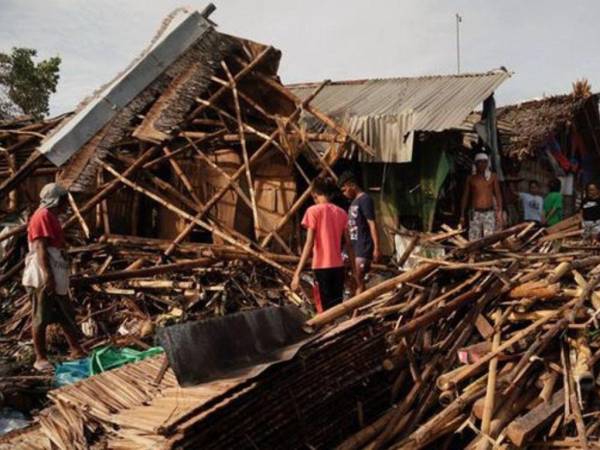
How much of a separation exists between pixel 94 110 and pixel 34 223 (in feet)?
9.99

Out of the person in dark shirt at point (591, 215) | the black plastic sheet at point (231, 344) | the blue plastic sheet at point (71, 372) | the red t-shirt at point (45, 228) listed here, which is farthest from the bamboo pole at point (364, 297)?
the person in dark shirt at point (591, 215)

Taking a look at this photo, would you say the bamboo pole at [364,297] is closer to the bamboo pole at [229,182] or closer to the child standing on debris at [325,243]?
the child standing on debris at [325,243]

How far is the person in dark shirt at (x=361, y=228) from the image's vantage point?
6.29m

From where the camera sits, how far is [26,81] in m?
23.4

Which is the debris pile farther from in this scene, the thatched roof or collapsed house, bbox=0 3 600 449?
the thatched roof

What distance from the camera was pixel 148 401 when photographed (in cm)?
369

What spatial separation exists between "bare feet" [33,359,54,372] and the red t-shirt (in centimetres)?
112

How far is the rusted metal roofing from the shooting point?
9.33 meters

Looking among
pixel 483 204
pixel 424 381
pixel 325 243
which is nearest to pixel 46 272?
pixel 325 243

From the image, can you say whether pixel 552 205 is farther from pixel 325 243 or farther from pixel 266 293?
pixel 325 243

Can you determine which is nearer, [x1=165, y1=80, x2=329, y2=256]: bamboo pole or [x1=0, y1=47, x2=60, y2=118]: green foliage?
[x1=165, y1=80, x2=329, y2=256]: bamboo pole

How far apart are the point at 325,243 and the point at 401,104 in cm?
624

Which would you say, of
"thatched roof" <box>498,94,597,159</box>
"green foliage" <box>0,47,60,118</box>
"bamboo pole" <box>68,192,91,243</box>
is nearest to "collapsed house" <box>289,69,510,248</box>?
"thatched roof" <box>498,94,597,159</box>

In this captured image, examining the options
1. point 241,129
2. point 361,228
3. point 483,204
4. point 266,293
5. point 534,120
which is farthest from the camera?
point 534,120
